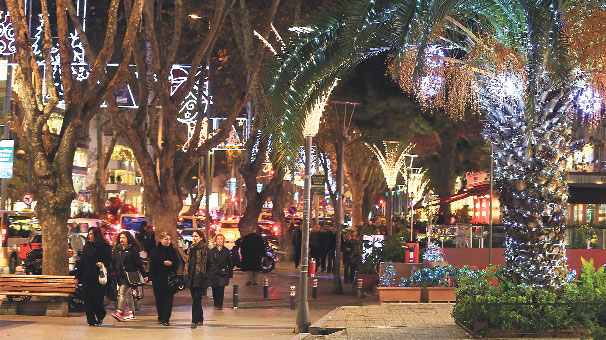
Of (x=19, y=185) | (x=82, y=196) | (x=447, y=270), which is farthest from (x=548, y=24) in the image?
(x=82, y=196)

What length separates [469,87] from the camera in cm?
1535

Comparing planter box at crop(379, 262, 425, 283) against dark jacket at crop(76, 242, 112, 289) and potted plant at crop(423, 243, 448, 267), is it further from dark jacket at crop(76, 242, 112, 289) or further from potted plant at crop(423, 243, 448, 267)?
dark jacket at crop(76, 242, 112, 289)

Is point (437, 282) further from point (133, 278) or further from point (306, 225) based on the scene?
point (133, 278)

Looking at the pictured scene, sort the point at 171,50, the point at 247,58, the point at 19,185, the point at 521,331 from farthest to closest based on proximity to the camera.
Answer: the point at 19,185, the point at 247,58, the point at 171,50, the point at 521,331

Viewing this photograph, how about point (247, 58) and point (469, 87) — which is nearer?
point (469, 87)

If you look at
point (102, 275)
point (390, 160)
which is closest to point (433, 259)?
point (102, 275)

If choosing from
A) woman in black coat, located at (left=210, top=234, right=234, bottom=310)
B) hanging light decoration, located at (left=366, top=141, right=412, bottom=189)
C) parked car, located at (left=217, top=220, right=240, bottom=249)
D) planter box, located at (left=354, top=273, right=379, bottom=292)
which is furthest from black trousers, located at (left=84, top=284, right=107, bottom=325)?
hanging light decoration, located at (left=366, top=141, right=412, bottom=189)

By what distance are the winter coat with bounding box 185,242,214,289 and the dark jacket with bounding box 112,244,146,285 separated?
3.17 ft

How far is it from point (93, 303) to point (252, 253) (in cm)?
1009

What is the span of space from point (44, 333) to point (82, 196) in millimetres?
68502

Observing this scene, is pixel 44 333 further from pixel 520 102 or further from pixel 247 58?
pixel 247 58

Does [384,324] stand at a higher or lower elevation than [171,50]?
lower

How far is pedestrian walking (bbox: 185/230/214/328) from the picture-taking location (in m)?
15.9

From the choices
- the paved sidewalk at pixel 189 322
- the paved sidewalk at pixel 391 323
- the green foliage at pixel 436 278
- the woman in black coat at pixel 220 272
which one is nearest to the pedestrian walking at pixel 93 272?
the paved sidewalk at pixel 189 322
